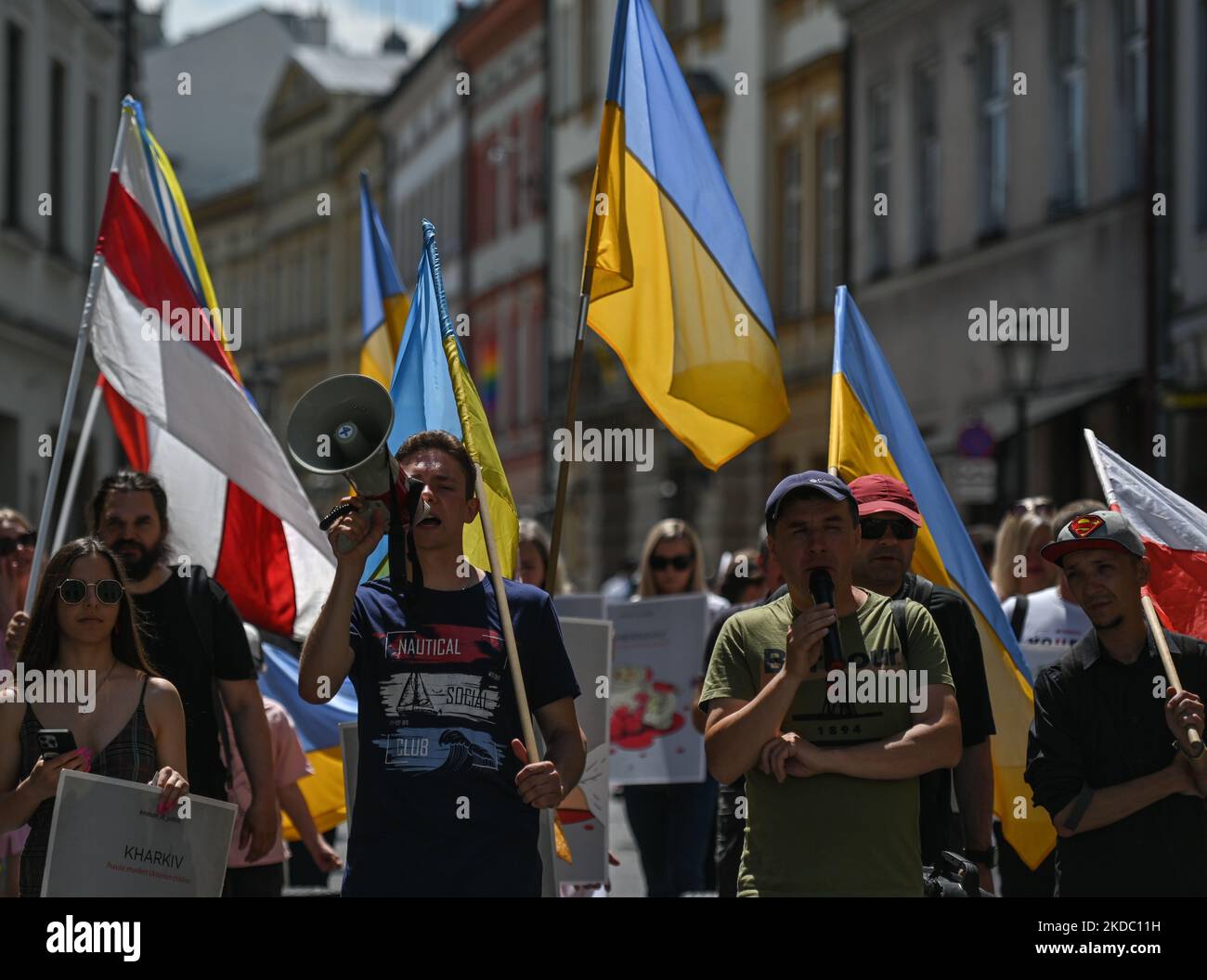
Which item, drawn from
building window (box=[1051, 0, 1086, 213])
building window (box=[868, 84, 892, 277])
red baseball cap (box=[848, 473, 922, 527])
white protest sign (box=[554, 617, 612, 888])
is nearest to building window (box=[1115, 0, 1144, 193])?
building window (box=[1051, 0, 1086, 213])

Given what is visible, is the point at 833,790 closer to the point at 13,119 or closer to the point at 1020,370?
the point at 1020,370

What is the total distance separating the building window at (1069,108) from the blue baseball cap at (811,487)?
1935cm

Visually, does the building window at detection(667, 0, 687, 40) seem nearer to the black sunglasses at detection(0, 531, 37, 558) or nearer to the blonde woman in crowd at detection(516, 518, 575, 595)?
the blonde woman in crowd at detection(516, 518, 575, 595)

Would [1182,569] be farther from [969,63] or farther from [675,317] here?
[969,63]

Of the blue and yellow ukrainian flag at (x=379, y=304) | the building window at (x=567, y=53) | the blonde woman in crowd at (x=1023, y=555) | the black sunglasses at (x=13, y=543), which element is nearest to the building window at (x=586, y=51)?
the building window at (x=567, y=53)

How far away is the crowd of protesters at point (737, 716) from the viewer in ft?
16.1

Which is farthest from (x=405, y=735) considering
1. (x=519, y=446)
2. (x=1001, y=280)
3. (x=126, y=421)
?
(x=519, y=446)

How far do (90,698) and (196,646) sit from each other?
0.69 metres

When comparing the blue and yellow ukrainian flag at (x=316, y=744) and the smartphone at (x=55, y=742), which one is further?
the blue and yellow ukrainian flag at (x=316, y=744)

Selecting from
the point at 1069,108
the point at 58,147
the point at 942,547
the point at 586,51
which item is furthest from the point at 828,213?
the point at 942,547

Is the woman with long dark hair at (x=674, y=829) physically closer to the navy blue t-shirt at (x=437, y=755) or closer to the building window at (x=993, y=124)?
the navy blue t-shirt at (x=437, y=755)

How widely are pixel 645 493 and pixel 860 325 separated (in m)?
31.3

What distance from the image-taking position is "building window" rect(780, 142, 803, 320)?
3259cm
